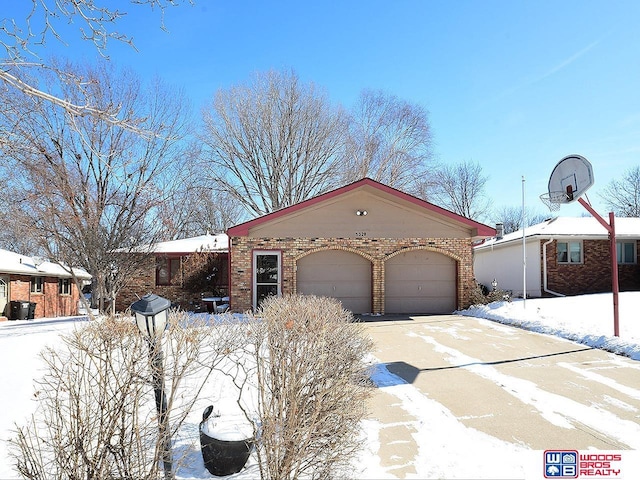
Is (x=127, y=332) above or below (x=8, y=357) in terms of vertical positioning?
above

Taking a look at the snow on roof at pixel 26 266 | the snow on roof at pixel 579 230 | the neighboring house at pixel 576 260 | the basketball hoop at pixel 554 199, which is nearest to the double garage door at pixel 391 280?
the basketball hoop at pixel 554 199

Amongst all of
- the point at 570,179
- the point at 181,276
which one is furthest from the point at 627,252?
→ the point at 181,276

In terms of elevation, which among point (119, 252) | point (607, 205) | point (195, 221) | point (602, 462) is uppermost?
point (607, 205)

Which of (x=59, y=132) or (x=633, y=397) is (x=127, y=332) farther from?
(x=59, y=132)

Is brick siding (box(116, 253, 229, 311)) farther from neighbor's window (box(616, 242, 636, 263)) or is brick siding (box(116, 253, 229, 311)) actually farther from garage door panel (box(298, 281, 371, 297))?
neighbor's window (box(616, 242, 636, 263))

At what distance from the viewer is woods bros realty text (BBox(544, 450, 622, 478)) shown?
369 cm

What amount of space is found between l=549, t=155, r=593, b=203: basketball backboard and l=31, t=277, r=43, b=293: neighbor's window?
2423 cm

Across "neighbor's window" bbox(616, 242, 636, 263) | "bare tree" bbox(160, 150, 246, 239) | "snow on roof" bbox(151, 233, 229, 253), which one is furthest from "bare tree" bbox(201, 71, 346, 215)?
"neighbor's window" bbox(616, 242, 636, 263)

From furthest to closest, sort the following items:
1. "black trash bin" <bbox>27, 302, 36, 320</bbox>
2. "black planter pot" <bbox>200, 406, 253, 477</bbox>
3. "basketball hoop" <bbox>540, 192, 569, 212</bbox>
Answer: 1. "black trash bin" <bbox>27, 302, 36, 320</bbox>
2. "basketball hoop" <bbox>540, 192, 569, 212</bbox>
3. "black planter pot" <bbox>200, 406, 253, 477</bbox>

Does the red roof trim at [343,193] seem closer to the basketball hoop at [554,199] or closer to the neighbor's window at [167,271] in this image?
the basketball hoop at [554,199]

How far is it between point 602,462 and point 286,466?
2947 mm

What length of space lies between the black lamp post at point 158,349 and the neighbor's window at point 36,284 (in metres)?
23.3

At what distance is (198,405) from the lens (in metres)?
5.08

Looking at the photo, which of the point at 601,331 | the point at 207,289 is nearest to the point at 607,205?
the point at 601,331
